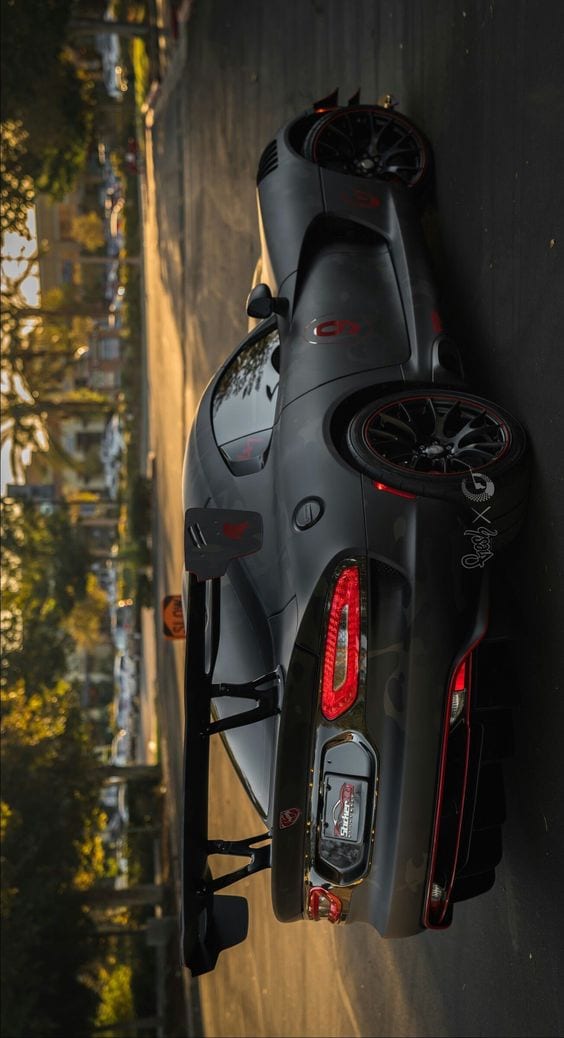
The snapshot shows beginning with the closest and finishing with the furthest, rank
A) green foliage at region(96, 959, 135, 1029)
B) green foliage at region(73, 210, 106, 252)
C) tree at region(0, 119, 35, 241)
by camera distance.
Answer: green foliage at region(96, 959, 135, 1029), tree at region(0, 119, 35, 241), green foliage at region(73, 210, 106, 252)

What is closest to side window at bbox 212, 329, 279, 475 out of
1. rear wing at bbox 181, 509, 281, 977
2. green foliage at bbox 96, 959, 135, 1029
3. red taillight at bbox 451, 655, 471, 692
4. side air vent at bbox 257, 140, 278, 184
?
rear wing at bbox 181, 509, 281, 977

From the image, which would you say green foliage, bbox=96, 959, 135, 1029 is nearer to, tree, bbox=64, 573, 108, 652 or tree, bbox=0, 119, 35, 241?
tree, bbox=64, 573, 108, 652

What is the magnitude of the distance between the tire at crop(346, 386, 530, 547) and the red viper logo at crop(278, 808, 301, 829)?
1562 millimetres

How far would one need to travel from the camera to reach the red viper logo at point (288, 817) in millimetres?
4031

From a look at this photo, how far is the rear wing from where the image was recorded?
12.8 ft

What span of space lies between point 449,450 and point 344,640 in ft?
3.95

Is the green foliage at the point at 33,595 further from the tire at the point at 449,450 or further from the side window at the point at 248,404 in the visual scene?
the tire at the point at 449,450

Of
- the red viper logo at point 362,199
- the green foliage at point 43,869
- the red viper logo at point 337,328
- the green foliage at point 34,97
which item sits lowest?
the green foliage at point 43,869

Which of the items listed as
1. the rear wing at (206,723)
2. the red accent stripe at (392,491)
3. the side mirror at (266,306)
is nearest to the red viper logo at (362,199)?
the side mirror at (266,306)

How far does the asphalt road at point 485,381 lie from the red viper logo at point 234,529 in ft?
4.95

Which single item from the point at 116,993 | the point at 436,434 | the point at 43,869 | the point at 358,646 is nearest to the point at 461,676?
the point at 358,646

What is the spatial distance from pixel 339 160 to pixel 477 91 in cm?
113

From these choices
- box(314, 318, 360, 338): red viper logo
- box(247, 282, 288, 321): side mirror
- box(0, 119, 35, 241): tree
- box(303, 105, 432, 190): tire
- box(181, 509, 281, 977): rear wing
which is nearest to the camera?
box(181, 509, 281, 977): rear wing

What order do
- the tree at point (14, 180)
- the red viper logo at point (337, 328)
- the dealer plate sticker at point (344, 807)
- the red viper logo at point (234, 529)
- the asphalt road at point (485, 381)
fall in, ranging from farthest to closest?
the tree at point (14, 180), the red viper logo at point (337, 328), the asphalt road at point (485, 381), the red viper logo at point (234, 529), the dealer plate sticker at point (344, 807)
